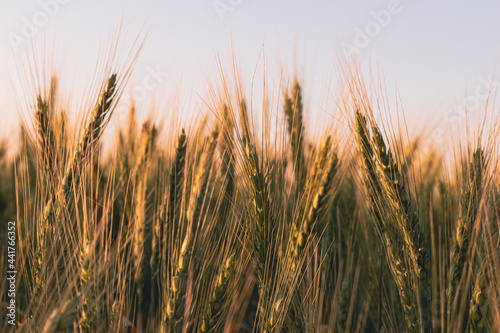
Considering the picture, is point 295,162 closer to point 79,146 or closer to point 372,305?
point 372,305

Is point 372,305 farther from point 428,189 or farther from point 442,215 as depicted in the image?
point 428,189

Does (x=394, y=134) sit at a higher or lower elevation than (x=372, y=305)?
higher

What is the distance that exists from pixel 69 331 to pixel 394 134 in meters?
1.47

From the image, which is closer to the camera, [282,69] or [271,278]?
[271,278]

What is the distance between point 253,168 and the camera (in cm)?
163

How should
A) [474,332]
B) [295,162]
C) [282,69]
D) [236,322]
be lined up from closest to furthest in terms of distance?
[474,332] → [282,69] → [236,322] → [295,162]

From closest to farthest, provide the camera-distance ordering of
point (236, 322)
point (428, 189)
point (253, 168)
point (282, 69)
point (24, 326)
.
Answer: point (24, 326)
point (253, 168)
point (282, 69)
point (236, 322)
point (428, 189)

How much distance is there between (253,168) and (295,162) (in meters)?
0.67

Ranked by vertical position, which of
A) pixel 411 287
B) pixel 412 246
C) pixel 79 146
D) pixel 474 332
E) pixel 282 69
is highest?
pixel 282 69

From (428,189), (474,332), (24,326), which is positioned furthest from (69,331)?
(428,189)

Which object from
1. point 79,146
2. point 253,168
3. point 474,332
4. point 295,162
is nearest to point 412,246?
point 474,332

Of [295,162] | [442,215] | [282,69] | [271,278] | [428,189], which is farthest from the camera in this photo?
[428,189]

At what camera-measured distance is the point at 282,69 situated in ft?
5.98

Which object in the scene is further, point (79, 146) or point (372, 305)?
point (372, 305)
